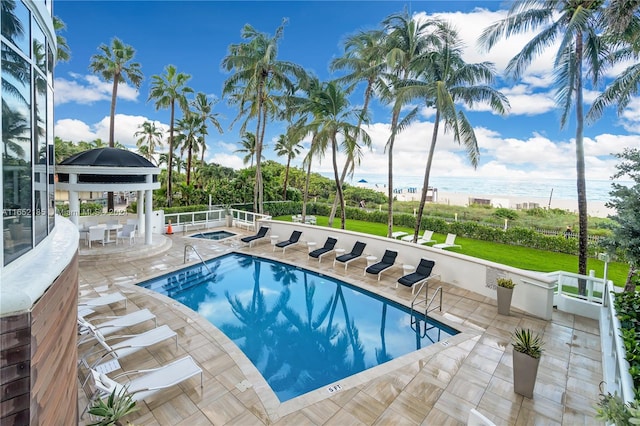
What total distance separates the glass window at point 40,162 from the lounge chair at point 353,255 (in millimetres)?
9262

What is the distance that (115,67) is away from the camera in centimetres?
2145

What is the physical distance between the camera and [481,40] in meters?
11.8

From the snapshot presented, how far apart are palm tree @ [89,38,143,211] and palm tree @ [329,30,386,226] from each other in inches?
566

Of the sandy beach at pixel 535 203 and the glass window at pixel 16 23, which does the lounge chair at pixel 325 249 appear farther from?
the sandy beach at pixel 535 203

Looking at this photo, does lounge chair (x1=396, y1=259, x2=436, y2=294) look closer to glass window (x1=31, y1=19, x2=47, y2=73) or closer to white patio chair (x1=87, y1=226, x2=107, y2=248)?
glass window (x1=31, y1=19, x2=47, y2=73)

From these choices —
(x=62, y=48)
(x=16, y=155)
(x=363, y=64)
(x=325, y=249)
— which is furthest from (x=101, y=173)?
(x=363, y=64)

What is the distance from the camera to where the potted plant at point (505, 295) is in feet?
26.1

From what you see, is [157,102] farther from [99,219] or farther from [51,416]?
[51,416]

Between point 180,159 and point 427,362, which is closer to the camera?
point 427,362

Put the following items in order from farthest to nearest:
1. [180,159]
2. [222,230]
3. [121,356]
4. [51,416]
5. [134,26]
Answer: [180,159] < [134,26] < [222,230] < [121,356] < [51,416]

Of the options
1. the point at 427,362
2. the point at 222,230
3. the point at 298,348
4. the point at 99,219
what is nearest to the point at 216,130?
the point at 222,230

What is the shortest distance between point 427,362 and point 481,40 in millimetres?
11689

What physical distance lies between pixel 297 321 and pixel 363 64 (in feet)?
48.2

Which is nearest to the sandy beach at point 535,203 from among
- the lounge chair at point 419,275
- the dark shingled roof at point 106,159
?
the lounge chair at point 419,275
